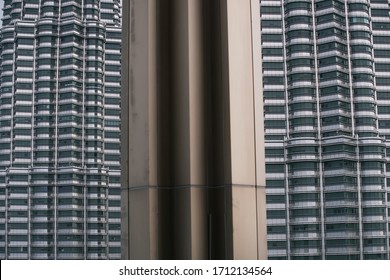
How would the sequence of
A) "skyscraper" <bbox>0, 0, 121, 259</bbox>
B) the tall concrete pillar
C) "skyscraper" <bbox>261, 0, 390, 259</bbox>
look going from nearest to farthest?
1. the tall concrete pillar
2. "skyscraper" <bbox>261, 0, 390, 259</bbox>
3. "skyscraper" <bbox>0, 0, 121, 259</bbox>

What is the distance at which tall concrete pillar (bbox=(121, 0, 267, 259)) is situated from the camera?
1797 millimetres

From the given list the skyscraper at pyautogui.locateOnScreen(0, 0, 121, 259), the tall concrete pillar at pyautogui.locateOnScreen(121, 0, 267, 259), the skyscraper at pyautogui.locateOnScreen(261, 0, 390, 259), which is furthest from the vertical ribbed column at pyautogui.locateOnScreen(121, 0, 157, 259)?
the skyscraper at pyautogui.locateOnScreen(0, 0, 121, 259)

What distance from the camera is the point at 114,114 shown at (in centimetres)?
4509

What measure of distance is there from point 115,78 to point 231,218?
44263 millimetres

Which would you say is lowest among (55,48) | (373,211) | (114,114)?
(373,211)

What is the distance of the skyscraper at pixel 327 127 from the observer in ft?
128

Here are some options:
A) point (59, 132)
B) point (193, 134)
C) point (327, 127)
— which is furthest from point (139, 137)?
point (59, 132)

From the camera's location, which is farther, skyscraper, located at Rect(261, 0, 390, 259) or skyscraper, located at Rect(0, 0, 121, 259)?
skyscraper, located at Rect(0, 0, 121, 259)

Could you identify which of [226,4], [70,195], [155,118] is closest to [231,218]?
[155,118]

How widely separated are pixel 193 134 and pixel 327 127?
39.2 meters

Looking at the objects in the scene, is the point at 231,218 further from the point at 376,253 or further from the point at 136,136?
the point at 376,253

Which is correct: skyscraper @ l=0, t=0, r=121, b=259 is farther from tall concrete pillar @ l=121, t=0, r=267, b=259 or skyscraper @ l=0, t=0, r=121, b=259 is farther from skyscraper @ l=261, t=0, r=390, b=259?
tall concrete pillar @ l=121, t=0, r=267, b=259

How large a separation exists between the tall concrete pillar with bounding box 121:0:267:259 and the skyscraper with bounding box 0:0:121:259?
135 ft

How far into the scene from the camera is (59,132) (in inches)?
1709
